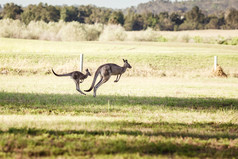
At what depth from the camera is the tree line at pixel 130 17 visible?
148 m

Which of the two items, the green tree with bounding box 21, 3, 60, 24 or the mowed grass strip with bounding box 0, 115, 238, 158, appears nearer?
the mowed grass strip with bounding box 0, 115, 238, 158

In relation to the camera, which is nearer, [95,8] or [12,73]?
[12,73]

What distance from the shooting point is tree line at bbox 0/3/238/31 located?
148 m

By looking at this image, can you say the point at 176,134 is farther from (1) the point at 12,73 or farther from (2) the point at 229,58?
(2) the point at 229,58

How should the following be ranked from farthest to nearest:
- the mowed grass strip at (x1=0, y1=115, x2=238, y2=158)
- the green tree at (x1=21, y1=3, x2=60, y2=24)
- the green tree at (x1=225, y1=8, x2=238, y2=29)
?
1. the green tree at (x1=225, y1=8, x2=238, y2=29)
2. the green tree at (x1=21, y1=3, x2=60, y2=24)
3. the mowed grass strip at (x1=0, y1=115, x2=238, y2=158)

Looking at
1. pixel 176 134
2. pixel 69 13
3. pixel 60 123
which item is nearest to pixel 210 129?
pixel 176 134

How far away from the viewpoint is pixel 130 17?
168 meters

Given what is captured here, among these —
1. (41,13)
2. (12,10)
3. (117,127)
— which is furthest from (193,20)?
(117,127)

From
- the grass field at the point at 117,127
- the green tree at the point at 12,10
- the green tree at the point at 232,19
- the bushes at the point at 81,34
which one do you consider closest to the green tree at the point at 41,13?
the green tree at the point at 12,10

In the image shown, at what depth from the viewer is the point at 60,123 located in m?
9.12

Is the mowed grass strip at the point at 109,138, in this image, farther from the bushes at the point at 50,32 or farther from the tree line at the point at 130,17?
the tree line at the point at 130,17

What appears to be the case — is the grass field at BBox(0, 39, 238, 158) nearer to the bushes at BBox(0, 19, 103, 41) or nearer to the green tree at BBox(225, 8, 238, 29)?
the bushes at BBox(0, 19, 103, 41)

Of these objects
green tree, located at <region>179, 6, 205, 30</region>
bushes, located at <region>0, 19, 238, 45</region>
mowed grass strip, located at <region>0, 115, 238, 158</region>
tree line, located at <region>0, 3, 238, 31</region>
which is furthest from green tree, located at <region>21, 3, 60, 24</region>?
mowed grass strip, located at <region>0, 115, 238, 158</region>

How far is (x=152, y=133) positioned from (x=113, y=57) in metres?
40.6
